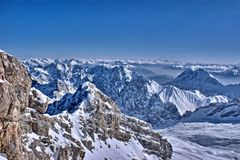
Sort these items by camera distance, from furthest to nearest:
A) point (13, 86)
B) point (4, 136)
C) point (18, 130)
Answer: point (13, 86), point (18, 130), point (4, 136)

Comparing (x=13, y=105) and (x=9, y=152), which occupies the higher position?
(x=13, y=105)

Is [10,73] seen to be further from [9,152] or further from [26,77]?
[9,152]

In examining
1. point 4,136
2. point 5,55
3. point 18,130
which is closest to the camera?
point 4,136

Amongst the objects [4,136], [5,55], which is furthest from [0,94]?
[5,55]

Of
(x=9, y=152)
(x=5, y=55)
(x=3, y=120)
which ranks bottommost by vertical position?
(x=9, y=152)

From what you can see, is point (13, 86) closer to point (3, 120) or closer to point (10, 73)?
point (10, 73)

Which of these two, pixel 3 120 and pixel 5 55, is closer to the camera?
pixel 3 120
